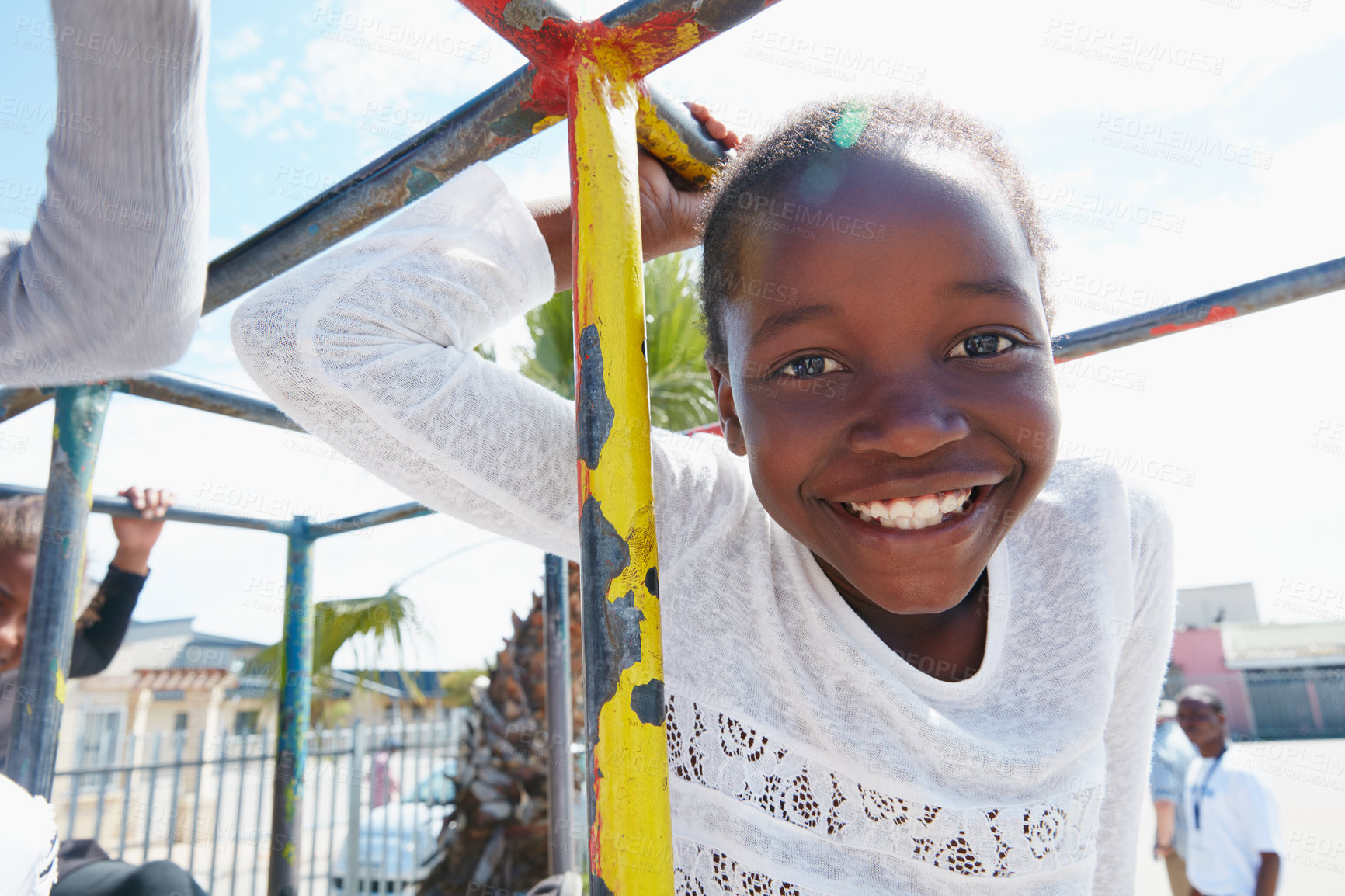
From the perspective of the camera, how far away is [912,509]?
0.93 metres

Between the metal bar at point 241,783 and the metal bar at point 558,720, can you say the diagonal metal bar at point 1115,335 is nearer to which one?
the metal bar at point 558,720

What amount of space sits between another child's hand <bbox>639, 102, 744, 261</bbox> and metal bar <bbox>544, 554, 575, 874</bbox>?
995 mm

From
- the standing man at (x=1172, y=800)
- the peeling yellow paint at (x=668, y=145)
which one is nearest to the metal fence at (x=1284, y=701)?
the standing man at (x=1172, y=800)

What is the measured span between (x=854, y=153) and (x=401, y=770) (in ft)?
24.2

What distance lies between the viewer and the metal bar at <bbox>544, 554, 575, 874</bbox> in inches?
76.6

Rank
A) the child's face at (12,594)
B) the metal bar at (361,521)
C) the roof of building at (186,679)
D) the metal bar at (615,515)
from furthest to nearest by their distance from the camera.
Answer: the roof of building at (186,679)
the child's face at (12,594)
the metal bar at (361,521)
the metal bar at (615,515)

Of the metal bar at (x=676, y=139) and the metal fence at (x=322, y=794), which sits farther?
the metal fence at (x=322, y=794)

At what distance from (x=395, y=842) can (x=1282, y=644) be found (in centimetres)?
3327

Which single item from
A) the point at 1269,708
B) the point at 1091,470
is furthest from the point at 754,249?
the point at 1269,708

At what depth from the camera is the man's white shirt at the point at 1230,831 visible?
3.86m

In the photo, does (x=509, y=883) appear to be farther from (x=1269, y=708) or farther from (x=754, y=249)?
(x=1269, y=708)

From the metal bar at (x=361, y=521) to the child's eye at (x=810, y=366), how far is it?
146 centimetres

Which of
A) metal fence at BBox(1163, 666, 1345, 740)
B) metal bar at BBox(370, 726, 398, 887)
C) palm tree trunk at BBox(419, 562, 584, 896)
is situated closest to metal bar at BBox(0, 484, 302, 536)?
palm tree trunk at BBox(419, 562, 584, 896)

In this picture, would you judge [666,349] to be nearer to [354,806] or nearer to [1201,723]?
[1201,723]
